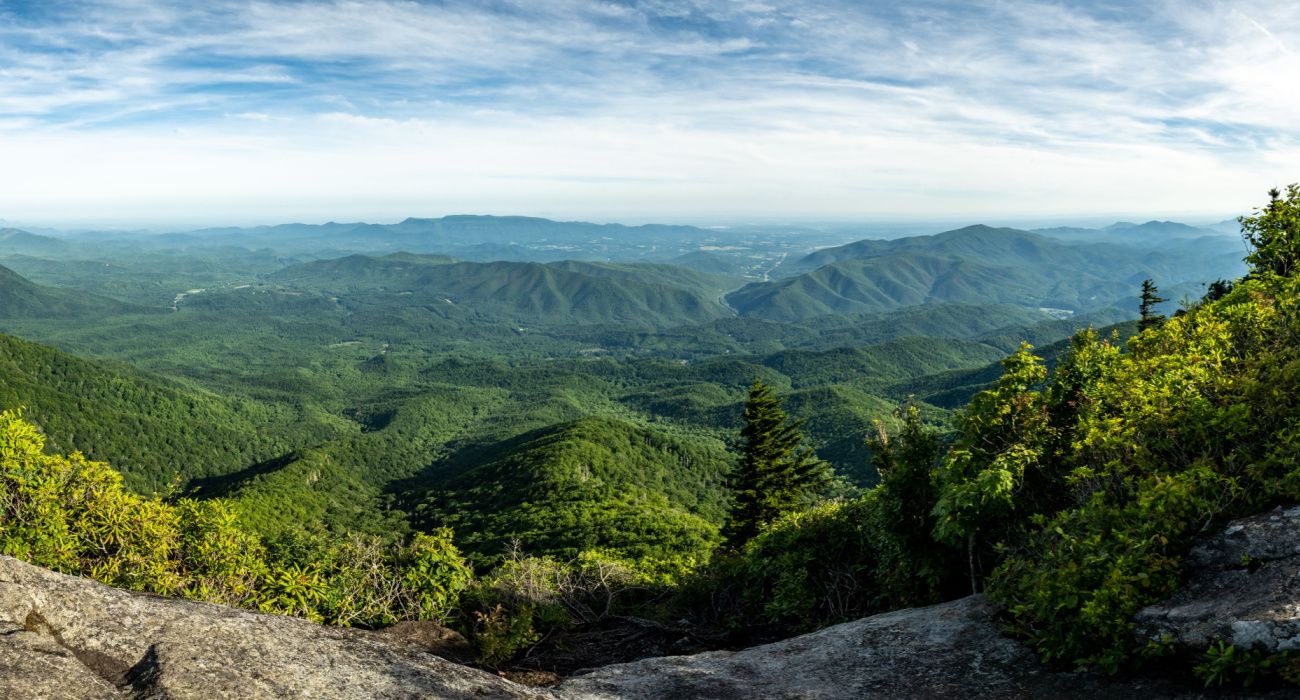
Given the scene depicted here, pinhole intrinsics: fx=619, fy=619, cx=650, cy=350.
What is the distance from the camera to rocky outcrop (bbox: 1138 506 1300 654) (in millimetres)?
6680

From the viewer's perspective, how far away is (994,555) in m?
12.3

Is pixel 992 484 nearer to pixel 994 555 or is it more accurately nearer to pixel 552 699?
pixel 994 555

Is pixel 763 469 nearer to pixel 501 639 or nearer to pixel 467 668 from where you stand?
pixel 501 639

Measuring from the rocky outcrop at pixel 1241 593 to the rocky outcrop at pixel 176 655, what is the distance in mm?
8261

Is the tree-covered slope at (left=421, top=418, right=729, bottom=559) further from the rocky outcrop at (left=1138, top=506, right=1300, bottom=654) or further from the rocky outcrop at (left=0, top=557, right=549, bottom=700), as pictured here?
the rocky outcrop at (left=1138, top=506, right=1300, bottom=654)

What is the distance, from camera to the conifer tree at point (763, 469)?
1636 inches

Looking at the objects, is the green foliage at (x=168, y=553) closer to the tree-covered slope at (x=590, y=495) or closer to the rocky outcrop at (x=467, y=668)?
the rocky outcrop at (x=467, y=668)

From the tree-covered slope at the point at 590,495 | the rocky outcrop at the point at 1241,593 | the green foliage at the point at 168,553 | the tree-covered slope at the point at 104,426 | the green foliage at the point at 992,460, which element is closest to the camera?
the rocky outcrop at the point at 1241,593

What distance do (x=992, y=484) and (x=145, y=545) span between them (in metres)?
17.7

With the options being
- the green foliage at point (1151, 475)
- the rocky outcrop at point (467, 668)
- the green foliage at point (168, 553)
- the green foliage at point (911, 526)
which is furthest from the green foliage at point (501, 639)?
the green foliage at point (1151, 475)

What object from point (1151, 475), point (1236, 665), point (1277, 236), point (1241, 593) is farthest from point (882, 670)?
point (1277, 236)

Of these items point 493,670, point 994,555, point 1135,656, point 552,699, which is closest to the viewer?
point 1135,656

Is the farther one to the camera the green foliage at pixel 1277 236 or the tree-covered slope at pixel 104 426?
the tree-covered slope at pixel 104 426

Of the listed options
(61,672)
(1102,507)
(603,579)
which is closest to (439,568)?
(603,579)
